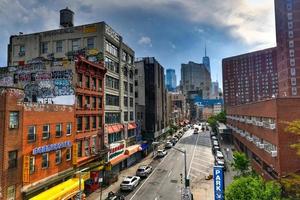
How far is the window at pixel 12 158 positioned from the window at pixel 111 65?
22.6 m

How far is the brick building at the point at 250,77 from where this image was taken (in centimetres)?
15500

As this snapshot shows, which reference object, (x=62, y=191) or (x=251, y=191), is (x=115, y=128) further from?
(x=251, y=191)

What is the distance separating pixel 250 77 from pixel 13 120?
531 feet

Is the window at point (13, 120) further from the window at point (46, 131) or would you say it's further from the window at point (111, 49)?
the window at point (111, 49)

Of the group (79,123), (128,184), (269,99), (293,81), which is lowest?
(128,184)

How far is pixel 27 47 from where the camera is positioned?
45.2m

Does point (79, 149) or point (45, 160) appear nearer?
point (45, 160)

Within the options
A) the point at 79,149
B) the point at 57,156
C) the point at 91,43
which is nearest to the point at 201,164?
the point at 79,149

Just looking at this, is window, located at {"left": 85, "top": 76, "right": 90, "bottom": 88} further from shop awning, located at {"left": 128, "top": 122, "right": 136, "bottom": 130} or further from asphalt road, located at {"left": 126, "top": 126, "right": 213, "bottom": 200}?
shop awning, located at {"left": 128, "top": 122, "right": 136, "bottom": 130}

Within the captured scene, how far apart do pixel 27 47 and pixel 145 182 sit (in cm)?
2985

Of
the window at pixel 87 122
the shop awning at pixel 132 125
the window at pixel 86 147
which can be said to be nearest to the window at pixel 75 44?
the window at pixel 87 122

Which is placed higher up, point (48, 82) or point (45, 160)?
point (48, 82)

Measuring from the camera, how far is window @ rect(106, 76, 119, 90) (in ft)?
144

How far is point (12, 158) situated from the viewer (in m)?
22.9
